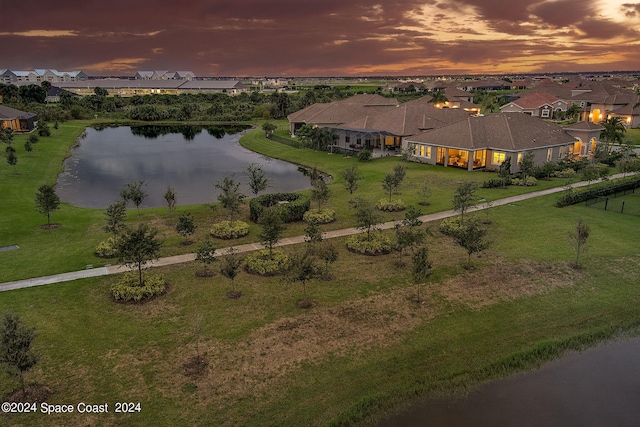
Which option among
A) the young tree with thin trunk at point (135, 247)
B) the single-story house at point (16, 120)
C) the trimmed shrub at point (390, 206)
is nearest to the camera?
the young tree with thin trunk at point (135, 247)

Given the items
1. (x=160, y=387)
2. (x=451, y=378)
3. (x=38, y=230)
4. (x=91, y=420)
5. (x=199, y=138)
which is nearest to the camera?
(x=91, y=420)

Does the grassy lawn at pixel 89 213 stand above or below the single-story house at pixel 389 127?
below

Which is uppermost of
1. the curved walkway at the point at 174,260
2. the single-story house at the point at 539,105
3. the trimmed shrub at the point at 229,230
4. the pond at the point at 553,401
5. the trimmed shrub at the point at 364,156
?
the single-story house at the point at 539,105

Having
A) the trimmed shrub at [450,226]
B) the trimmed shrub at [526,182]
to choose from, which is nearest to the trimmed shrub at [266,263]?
the trimmed shrub at [450,226]

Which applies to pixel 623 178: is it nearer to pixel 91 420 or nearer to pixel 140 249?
pixel 140 249

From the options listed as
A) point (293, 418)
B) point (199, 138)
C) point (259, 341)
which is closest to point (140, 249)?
point (259, 341)

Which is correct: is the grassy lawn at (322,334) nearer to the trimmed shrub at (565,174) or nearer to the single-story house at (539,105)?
the trimmed shrub at (565,174)
